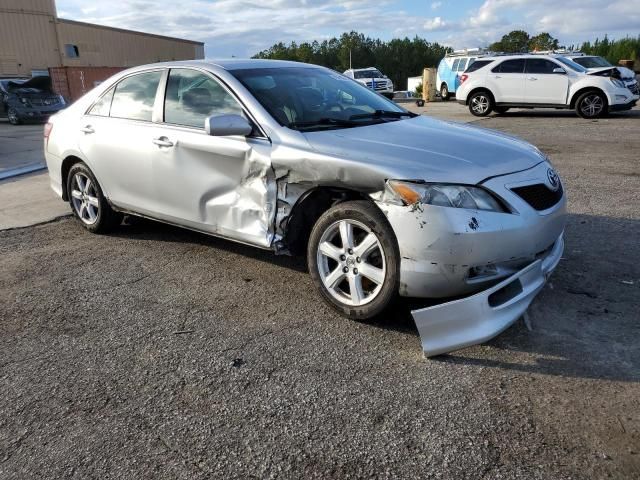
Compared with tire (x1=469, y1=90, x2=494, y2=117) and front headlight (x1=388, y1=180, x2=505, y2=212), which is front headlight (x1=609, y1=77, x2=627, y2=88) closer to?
tire (x1=469, y1=90, x2=494, y2=117)

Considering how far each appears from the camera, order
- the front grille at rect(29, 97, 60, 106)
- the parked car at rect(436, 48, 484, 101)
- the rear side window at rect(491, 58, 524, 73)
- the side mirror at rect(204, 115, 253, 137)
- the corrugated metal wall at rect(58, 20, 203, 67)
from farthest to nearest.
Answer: the corrugated metal wall at rect(58, 20, 203, 67)
the parked car at rect(436, 48, 484, 101)
the front grille at rect(29, 97, 60, 106)
the rear side window at rect(491, 58, 524, 73)
the side mirror at rect(204, 115, 253, 137)

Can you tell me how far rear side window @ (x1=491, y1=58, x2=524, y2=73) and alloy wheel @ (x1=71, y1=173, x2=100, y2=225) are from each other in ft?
45.3

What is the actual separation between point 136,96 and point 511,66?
13.8m

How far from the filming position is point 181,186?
431 centimetres

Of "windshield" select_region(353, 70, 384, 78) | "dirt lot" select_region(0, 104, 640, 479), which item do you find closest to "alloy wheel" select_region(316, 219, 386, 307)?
"dirt lot" select_region(0, 104, 640, 479)

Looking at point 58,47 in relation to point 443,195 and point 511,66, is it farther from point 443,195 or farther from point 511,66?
point 443,195

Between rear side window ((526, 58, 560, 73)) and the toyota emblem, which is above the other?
rear side window ((526, 58, 560, 73))

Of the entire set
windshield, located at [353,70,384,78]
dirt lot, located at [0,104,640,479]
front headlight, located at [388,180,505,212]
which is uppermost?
front headlight, located at [388,180,505,212]

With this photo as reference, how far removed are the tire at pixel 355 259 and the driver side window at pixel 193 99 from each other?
118cm

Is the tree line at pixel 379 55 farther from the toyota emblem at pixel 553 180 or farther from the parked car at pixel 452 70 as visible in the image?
the toyota emblem at pixel 553 180

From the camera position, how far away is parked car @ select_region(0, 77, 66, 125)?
18875 millimetres

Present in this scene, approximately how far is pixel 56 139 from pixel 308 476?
15.1ft

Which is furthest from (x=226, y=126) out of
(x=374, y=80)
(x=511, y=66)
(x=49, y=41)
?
(x=49, y=41)

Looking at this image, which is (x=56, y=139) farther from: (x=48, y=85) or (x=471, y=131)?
(x=48, y=85)
